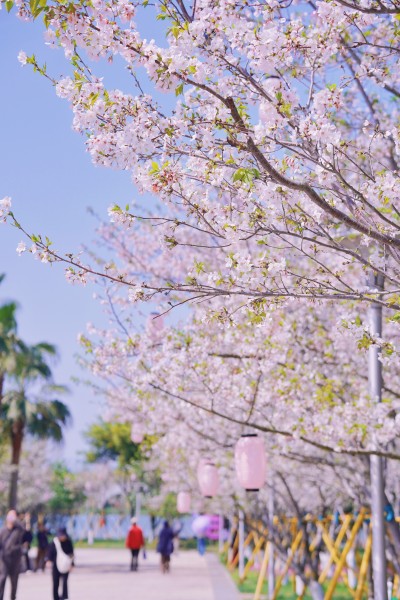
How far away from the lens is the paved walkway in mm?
18234

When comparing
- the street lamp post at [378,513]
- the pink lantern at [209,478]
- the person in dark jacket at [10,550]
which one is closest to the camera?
the street lamp post at [378,513]

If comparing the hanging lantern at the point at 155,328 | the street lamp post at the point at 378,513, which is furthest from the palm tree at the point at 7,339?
the street lamp post at the point at 378,513

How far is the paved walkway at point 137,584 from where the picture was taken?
1823cm

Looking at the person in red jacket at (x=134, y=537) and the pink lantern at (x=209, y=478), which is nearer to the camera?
the pink lantern at (x=209, y=478)

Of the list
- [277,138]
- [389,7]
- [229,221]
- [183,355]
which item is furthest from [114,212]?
[183,355]

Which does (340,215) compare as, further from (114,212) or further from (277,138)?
(114,212)

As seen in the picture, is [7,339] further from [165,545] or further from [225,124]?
[225,124]

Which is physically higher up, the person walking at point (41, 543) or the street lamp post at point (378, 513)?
the street lamp post at point (378, 513)

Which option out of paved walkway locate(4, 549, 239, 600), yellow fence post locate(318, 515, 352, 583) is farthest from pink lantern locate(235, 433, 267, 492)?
paved walkway locate(4, 549, 239, 600)

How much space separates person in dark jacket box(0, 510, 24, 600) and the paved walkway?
271 centimetres

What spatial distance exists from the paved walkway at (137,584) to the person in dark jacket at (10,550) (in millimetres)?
2711

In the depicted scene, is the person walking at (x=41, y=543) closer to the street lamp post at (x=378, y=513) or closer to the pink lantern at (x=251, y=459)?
the pink lantern at (x=251, y=459)

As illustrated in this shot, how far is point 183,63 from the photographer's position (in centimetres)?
450

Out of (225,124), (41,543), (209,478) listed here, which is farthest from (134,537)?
(225,124)
